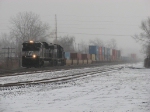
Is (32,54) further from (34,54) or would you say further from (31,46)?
(31,46)

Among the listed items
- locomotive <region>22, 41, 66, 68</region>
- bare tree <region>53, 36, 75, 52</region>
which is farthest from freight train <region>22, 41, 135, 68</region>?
bare tree <region>53, 36, 75, 52</region>

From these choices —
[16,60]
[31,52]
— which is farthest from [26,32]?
[31,52]

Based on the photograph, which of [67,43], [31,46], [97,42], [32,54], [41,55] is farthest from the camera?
[97,42]

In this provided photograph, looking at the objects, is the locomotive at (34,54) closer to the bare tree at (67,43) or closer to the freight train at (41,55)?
the freight train at (41,55)

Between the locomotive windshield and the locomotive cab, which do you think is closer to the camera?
the locomotive cab

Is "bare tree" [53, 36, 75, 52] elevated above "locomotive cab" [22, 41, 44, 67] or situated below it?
→ above

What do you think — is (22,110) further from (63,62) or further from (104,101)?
(63,62)

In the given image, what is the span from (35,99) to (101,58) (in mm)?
68654

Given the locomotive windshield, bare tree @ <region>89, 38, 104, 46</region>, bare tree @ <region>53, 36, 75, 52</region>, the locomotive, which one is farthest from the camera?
bare tree @ <region>89, 38, 104, 46</region>

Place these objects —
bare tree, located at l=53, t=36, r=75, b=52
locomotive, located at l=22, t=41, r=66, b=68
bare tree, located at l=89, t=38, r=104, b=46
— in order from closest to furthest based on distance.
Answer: locomotive, located at l=22, t=41, r=66, b=68 → bare tree, located at l=53, t=36, r=75, b=52 → bare tree, located at l=89, t=38, r=104, b=46

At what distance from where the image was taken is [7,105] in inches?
339

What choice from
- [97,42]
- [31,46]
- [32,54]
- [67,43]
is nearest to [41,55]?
[32,54]

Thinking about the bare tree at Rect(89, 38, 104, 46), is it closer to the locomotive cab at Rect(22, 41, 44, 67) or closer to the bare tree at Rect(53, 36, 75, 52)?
the bare tree at Rect(53, 36, 75, 52)

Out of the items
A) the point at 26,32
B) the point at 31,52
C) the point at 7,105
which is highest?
the point at 26,32
